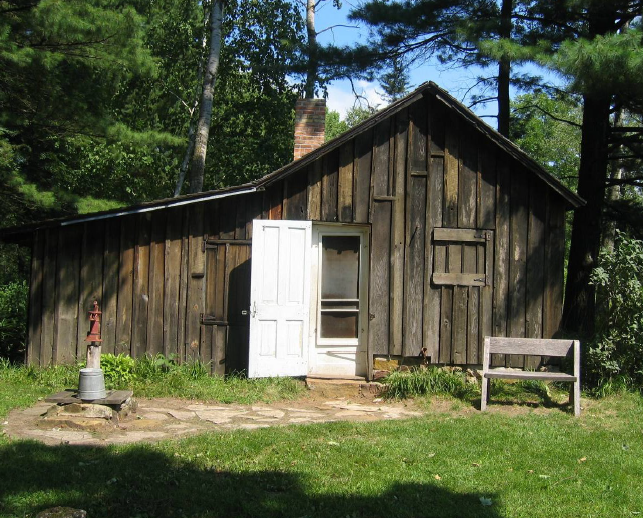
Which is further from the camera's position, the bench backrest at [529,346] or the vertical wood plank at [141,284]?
the vertical wood plank at [141,284]

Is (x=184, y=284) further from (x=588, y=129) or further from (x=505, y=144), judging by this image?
(x=588, y=129)

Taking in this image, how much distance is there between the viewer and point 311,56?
14766 millimetres

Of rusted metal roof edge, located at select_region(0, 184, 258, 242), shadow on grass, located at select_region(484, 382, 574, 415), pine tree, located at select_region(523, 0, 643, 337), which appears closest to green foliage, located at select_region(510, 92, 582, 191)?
pine tree, located at select_region(523, 0, 643, 337)

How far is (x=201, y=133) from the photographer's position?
1570 centimetres

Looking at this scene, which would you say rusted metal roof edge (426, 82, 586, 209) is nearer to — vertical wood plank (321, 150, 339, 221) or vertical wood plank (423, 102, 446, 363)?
vertical wood plank (423, 102, 446, 363)

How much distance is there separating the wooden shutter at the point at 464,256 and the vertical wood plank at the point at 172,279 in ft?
12.3

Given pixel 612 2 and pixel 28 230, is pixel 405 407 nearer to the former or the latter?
pixel 28 230

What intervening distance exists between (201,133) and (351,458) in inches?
439

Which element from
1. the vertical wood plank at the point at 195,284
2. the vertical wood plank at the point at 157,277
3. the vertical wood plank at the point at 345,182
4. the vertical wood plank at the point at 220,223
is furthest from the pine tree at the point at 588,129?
the vertical wood plank at the point at 157,277

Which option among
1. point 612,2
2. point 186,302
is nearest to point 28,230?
point 186,302

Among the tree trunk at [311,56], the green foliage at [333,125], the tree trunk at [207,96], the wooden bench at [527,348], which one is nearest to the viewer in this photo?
the wooden bench at [527,348]

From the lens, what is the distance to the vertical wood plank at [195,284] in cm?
984

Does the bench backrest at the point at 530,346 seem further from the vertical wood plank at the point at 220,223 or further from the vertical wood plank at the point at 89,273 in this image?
the vertical wood plank at the point at 89,273

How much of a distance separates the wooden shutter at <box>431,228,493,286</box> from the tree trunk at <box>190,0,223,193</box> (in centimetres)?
777
